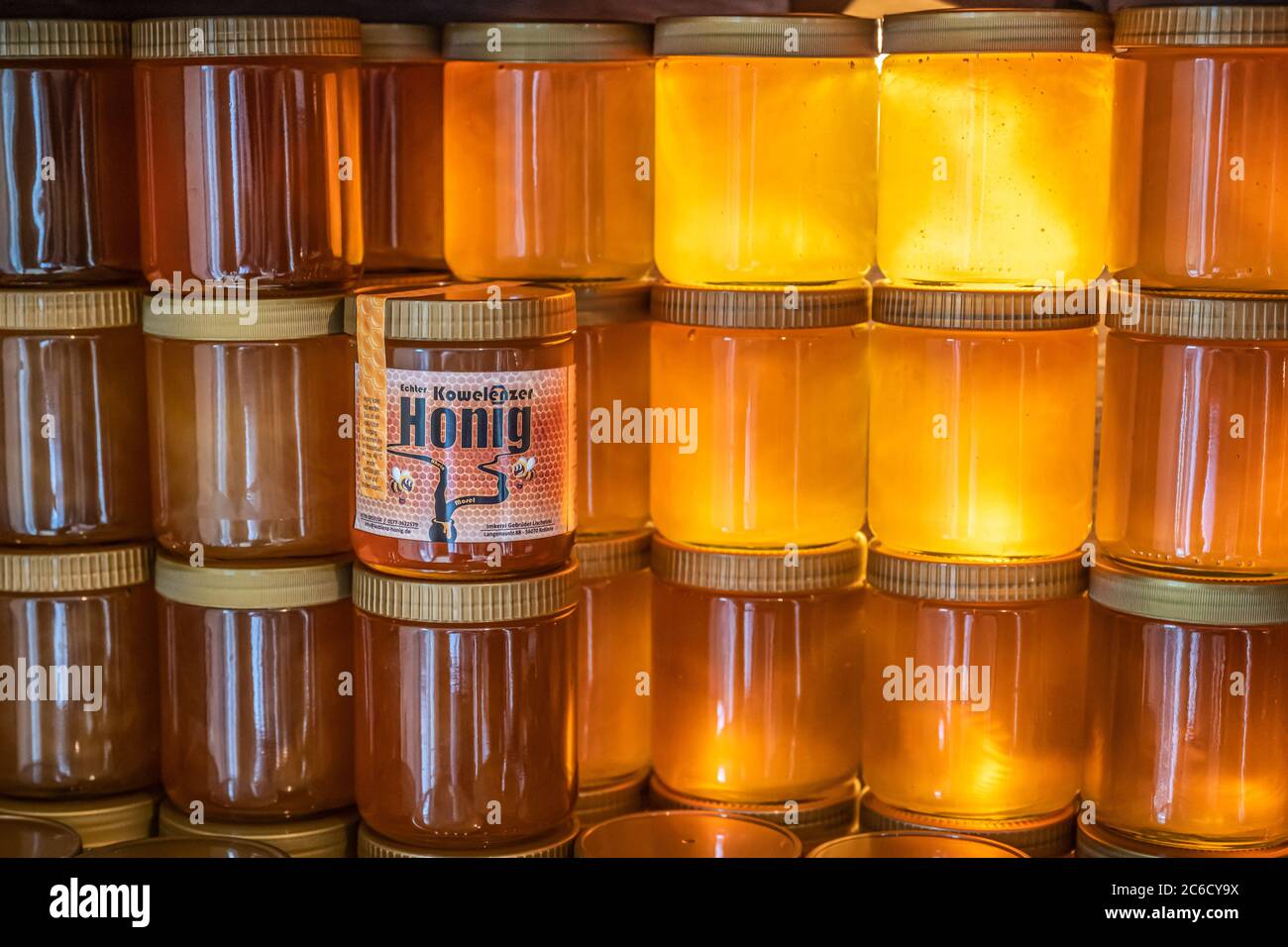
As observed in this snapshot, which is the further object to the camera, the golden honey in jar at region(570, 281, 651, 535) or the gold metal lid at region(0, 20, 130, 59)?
the golden honey in jar at region(570, 281, 651, 535)

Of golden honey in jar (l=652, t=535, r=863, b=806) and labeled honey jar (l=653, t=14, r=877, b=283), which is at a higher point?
labeled honey jar (l=653, t=14, r=877, b=283)

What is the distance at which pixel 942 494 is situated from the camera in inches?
70.8

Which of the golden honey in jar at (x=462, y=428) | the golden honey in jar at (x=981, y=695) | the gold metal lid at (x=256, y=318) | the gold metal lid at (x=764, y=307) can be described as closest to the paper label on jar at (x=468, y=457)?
the golden honey in jar at (x=462, y=428)

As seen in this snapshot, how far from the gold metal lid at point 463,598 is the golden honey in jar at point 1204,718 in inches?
23.2

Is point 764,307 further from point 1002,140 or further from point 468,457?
point 468,457

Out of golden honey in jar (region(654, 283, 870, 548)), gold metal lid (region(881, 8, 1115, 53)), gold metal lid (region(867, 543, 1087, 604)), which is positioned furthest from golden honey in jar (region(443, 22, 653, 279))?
gold metal lid (region(867, 543, 1087, 604))

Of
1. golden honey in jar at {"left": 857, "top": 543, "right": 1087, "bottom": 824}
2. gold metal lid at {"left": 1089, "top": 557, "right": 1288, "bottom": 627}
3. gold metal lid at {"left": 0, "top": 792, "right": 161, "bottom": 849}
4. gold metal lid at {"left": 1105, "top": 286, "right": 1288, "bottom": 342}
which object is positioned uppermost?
gold metal lid at {"left": 1105, "top": 286, "right": 1288, "bottom": 342}

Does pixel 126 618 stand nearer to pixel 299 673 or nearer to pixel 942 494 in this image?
pixel 299 673

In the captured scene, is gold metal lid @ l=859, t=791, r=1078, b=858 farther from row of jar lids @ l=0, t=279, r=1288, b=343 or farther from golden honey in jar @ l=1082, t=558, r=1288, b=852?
row of jar lids @ l=0, t=279, r=1288, b=343

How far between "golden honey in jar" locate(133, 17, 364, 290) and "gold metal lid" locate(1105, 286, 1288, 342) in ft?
2.72

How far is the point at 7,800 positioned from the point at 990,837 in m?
1.05

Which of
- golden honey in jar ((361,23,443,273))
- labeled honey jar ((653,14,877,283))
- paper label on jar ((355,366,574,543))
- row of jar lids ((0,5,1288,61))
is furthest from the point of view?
golden honey in jar ((361,23,443,273))

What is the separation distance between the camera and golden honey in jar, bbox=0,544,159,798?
179cm
